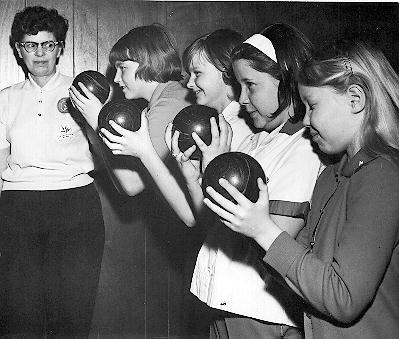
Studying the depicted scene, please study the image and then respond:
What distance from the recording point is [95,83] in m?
1.48

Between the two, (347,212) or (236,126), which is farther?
(236,126)

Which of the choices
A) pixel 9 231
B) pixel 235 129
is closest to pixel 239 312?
pixel 235 129

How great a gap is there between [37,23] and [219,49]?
543 mm

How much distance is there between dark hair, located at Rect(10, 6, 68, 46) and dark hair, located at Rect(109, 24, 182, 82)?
160 millimetres

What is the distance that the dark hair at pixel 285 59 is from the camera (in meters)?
1.14

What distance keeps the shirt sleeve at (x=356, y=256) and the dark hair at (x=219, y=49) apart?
0.61m

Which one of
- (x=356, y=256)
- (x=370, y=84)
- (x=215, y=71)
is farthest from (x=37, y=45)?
(x=356, y=256)

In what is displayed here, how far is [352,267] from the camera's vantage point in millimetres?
816

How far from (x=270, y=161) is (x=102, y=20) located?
0.74 meters

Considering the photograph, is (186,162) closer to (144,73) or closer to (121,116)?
(121,116)

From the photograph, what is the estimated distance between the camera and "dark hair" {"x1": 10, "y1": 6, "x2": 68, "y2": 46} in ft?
5.05

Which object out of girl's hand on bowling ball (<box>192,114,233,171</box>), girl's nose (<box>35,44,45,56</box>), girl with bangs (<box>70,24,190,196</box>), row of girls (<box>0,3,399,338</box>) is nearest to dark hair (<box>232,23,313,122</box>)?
row of girls (<box>0,3,399,338</box>)

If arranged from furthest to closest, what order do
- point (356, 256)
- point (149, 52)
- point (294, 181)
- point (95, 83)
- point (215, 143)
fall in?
1. point (149, 52)
2. point (95, 83)
3. point (215, 143)
4. point (294, 181)
5. point (356, 256)

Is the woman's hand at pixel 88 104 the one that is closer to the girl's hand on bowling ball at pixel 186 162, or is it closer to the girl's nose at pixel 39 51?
the girl's nose at pixel 39 51
